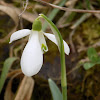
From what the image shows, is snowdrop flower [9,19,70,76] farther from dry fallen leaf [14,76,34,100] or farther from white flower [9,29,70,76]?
dry fallen leaf [14,76,34,100]

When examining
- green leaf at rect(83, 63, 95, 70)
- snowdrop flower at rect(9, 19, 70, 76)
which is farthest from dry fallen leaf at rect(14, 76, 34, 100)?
snowdrop flower at rect(9, 19, 70, 76)

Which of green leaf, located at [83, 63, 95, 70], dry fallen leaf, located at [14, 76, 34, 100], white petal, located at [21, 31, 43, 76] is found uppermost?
white petal, located at [21, 31, 43, 76]

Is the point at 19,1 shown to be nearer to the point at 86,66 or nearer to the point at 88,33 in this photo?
the point at 88,33

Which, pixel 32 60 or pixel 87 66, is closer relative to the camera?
pixel 32 60

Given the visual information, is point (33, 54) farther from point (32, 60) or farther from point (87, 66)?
point (87, 66)


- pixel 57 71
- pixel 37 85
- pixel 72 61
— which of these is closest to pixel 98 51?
pixel 72 61

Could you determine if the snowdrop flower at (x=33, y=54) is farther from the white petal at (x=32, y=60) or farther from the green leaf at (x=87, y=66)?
the green leaf at (x=87, y=66)

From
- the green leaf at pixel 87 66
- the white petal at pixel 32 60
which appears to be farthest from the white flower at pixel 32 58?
the green leaf at pixel 87 66

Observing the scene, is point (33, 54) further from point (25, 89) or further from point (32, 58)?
point (25, 89)

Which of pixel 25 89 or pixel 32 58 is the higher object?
pixel 32 58

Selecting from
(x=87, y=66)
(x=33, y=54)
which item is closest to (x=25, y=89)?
(x=87, y=66)
